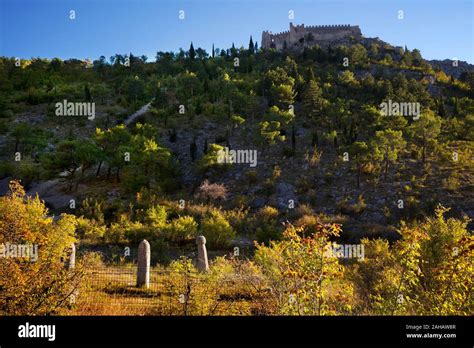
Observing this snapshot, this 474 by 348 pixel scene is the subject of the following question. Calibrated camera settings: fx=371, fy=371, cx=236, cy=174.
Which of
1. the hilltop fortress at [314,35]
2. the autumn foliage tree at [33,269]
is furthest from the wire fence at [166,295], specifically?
the hilltop fortress at [314,35]

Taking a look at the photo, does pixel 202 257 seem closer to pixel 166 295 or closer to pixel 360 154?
pixel 166 295

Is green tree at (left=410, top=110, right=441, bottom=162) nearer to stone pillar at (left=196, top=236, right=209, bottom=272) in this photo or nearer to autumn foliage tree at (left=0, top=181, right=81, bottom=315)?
stone pillar at (left=196, top=236, right=209, bottom=272)

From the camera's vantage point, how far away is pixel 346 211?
2378 centimetres

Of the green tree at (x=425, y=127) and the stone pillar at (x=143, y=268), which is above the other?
the green tree at (x=425, y=127)

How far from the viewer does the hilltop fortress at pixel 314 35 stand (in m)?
82.2

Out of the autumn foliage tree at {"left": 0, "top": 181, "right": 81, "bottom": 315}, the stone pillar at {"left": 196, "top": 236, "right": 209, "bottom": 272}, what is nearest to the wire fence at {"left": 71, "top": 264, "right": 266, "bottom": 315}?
the autumn foliage tree at {"left": 0, "top": 181, "right": 81, "bottom": 315}

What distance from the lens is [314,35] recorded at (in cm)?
8350

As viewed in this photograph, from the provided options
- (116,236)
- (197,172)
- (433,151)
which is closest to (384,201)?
(433,151)

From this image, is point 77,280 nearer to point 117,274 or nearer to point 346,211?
point 117,274

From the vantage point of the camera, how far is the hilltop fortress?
8225 centimetres

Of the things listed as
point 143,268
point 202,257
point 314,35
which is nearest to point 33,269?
point 143,268

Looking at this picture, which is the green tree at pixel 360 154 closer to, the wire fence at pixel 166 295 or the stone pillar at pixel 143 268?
the stone pillar at pixel 143 268
